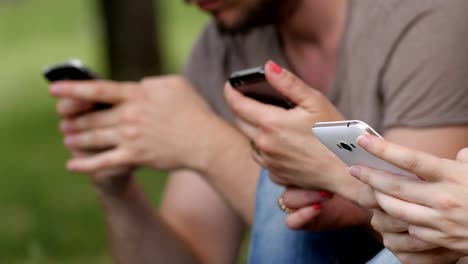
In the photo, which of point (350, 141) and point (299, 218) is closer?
point (350, 141)

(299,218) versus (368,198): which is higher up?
(368,198)

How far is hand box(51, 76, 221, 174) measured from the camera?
10.4 feet

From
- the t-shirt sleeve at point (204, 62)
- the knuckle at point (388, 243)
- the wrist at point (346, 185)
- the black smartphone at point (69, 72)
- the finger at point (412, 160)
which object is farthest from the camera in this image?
the t-shirt sleeve at point (204, 62)

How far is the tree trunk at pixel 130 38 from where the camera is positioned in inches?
336

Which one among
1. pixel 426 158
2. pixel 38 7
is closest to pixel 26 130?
pixel 426 158

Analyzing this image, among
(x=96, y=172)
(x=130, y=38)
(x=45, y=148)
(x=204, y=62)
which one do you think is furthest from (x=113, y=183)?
(x=130, y=38)

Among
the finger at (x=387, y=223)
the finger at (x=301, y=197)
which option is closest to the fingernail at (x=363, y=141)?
the finger at (x=387, y=223)

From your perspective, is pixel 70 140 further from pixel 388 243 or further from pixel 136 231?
pixel 388 243

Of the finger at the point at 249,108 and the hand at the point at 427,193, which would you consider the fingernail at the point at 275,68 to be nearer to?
the finger at the point at 249,108

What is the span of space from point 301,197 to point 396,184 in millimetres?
625

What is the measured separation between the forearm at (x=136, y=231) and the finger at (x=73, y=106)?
0.29m

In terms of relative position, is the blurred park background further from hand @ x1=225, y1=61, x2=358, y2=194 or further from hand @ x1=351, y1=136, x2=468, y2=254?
hand @ x1=351, y1=136, x2=468, y2=254

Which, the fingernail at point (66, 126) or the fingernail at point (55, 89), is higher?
the fingernail at point (55, 89)

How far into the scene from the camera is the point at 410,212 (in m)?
2.15
